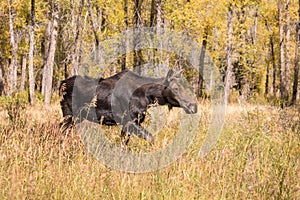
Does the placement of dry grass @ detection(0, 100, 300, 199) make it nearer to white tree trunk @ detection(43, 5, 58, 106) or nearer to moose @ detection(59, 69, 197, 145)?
moose @ detection(59, 69, 197, 145)

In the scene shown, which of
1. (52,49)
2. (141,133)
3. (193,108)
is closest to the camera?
(141,133)

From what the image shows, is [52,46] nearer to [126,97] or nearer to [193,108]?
[126,97]

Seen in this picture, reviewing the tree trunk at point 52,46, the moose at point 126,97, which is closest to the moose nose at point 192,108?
the moose at point 126,97

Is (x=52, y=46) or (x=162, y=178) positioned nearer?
(x=162, y=178)

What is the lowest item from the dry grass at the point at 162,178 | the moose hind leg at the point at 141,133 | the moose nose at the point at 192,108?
the dry grass at the point at 162,178

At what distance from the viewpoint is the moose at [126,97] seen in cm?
670

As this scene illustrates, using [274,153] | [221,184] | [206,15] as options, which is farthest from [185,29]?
[221,184]

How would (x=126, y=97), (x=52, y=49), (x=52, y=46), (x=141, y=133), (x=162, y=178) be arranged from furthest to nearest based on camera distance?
(x=52, y=49) < (x=52, y=46) < (x=126, y=97) < (x=141, y=133) < (x=162, y=178)

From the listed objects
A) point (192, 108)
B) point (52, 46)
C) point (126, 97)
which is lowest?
point (192, 108)

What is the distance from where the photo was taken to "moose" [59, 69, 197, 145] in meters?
6.70

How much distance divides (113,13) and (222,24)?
6285 millimetres

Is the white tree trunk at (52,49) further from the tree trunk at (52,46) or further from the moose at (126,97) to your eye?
the moose at (126,97)

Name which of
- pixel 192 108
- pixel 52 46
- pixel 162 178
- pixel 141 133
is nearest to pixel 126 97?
pixel 141 133

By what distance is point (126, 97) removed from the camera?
7.02 metres
